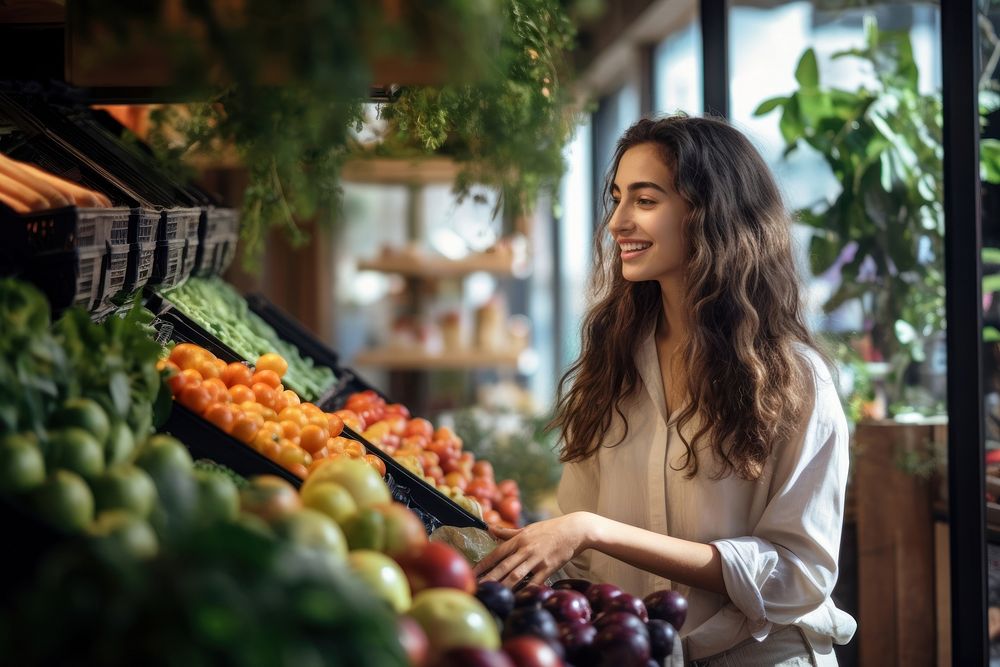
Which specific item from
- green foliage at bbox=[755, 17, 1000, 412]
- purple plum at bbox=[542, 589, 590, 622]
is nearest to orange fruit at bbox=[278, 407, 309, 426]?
purple plum at bbox=[542, 589, 590, 622]

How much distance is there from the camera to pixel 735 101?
12.6 ft

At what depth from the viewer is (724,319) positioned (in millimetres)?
2035

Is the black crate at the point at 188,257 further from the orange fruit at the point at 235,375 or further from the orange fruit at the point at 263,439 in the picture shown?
the orange fruit at the point at 263,439

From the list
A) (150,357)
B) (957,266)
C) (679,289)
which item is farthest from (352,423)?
(957,266)

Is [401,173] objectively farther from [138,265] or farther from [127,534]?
[127,534]

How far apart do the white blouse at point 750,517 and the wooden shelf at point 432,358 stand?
3900mm

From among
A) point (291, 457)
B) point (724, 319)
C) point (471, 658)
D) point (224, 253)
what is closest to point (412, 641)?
point (471, 658)

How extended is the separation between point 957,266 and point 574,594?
1.40 meters

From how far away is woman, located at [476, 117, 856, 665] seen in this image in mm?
1801

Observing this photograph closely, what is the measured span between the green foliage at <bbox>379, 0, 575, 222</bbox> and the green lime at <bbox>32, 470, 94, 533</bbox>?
957 millimetres

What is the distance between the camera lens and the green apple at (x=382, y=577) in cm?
115

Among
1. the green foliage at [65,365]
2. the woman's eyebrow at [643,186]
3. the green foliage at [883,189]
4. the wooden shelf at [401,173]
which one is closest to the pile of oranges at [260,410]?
the green foliage at [65,365]

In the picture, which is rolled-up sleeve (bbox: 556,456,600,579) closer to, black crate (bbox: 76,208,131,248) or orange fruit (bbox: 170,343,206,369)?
orange fruit (bbox: 170,343,206,369)

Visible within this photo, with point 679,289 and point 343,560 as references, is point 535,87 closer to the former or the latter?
point 679,289
